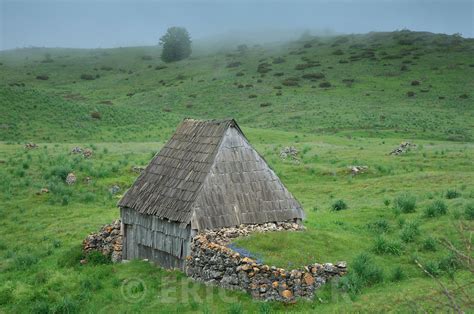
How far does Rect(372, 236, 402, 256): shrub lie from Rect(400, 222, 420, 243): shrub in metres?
0.75

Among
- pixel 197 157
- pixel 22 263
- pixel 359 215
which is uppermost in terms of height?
pixel 197 157

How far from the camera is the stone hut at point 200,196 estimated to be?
59.9 ft

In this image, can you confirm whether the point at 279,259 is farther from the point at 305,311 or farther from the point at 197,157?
the point at 197,157

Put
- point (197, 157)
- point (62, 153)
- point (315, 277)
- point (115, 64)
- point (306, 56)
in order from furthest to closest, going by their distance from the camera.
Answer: point (115, 64), point (306, 56), point (62, 153), point (197, 157), point (315, 277)

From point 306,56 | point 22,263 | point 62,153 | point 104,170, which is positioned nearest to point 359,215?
point 22,263

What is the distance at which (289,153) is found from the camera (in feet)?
136

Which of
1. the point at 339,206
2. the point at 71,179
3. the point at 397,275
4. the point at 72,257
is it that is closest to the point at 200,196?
the point at 397,275

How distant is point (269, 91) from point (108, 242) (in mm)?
57525

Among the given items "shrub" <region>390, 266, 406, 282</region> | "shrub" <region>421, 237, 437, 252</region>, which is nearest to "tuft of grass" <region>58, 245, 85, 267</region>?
"shrub" <region>390, 266, 406, 282</region>

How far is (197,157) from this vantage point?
19.9 metres

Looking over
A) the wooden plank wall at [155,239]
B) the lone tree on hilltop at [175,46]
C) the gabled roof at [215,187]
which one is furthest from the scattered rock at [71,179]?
the lone tree on hilltop at [175,46]

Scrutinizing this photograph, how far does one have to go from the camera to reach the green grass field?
16312mm

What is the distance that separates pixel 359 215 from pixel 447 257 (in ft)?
25.2

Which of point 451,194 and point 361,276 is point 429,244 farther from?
point 451,194
